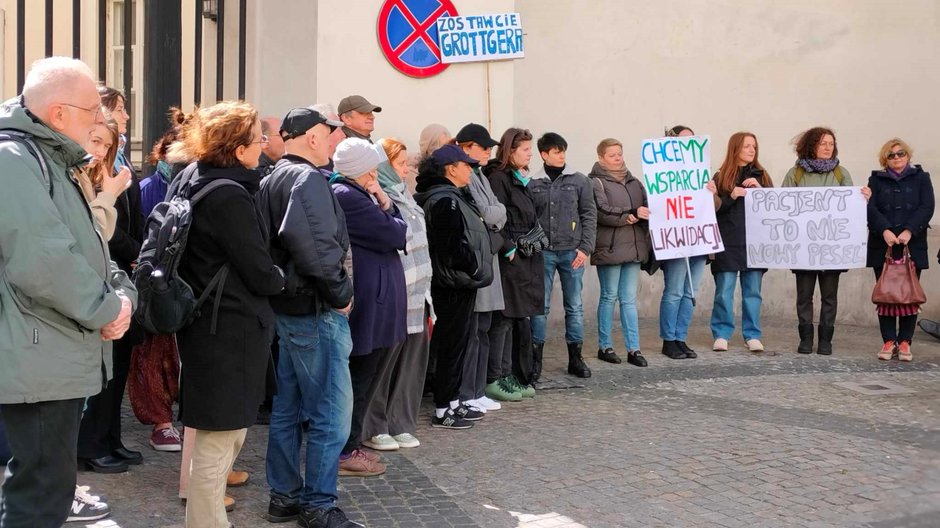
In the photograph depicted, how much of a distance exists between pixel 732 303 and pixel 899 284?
1.42 meters

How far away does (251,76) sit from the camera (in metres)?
8.49

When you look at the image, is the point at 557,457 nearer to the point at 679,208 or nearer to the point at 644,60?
the point at 679,208

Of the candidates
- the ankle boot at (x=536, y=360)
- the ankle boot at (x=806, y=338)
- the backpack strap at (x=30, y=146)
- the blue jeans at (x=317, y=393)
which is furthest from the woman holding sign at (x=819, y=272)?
the backpack strap at (x=30, y=146)

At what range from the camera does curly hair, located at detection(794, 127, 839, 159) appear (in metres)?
9.69

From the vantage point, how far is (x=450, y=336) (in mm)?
6918

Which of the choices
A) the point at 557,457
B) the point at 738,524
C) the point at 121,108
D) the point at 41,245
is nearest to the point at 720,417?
the point at 557,457

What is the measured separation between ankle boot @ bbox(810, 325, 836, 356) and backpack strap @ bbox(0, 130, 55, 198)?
25.6 ft

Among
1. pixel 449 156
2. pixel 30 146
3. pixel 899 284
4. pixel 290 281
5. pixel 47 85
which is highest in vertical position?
pixel 47 85

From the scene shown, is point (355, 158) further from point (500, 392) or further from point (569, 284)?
point (569, 284)

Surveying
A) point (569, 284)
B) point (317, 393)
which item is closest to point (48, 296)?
point (317, 393)

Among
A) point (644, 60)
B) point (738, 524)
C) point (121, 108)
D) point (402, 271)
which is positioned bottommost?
point (738, 524)

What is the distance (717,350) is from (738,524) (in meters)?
4.94

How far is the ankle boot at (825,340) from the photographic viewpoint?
9.79 m

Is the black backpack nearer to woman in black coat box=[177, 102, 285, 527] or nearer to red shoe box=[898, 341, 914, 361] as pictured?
woman in black coat box=[177, 102, 285, 527]
